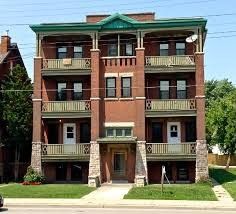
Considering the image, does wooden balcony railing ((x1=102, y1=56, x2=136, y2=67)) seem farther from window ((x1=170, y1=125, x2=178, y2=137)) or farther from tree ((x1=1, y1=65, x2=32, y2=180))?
tree ((x1=1, y1=65, x2=32, y2=180))

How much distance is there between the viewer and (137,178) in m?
34.2

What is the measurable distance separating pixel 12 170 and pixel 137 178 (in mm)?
12975

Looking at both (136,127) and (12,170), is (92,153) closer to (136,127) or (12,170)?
(136,127)

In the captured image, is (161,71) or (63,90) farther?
(63,90)

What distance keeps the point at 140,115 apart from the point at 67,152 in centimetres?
628

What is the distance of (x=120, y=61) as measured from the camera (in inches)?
1471

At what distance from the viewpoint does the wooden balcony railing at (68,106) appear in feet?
121

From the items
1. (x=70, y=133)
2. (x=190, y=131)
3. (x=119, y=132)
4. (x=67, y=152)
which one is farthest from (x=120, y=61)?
(x=67, y=152)

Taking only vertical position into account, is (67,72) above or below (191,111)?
above

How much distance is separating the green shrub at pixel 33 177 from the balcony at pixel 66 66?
7.64 m

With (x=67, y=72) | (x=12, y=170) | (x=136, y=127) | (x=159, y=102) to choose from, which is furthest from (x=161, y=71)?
(x=12, y=170)

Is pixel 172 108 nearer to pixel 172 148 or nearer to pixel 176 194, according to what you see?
pixel 172 148

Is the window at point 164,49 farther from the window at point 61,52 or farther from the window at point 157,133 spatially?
the window at point 61,52

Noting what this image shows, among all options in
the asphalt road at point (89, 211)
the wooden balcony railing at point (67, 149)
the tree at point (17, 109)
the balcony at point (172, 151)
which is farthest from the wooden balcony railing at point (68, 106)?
the asphalt road at point (89, 211)
